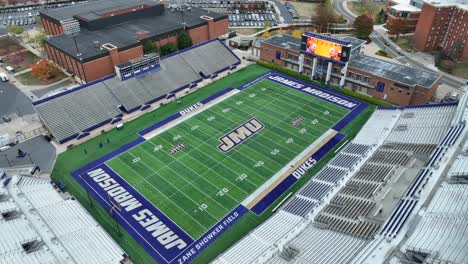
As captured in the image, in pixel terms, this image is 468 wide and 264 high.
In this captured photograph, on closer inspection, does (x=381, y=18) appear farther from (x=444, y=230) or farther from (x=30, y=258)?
(x=30, y=258)

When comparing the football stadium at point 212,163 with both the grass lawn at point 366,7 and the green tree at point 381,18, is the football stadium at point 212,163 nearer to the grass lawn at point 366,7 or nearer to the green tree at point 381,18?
the green tree at point 381,18

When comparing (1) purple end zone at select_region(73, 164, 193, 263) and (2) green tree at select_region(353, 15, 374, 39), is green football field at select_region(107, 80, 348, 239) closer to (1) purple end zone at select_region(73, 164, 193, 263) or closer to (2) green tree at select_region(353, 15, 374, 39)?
(1) purple end zone at select_region(73, 164, 193, 263)

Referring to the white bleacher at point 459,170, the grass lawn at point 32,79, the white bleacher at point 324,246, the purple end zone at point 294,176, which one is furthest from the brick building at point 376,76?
the grass lawn at point 32,79

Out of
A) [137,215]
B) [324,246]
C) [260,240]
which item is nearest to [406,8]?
[324,246]

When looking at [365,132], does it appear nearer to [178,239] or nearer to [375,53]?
[178,239]

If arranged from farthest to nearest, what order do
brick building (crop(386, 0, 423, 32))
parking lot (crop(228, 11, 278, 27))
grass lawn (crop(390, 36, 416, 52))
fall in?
parking lot (crop(228, 11, 278, 27)), brick building (crop(386, 0, 423, 32)), grass lawn (crop(390, 36, 416, 52))

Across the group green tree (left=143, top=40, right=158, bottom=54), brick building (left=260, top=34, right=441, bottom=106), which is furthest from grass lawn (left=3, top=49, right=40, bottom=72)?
brick building (left=260, top=34, right=441, bottom=106)

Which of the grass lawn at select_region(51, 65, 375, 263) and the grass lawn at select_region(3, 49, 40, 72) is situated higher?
the grass lawn at select_region(3, 49, 40, 72)
